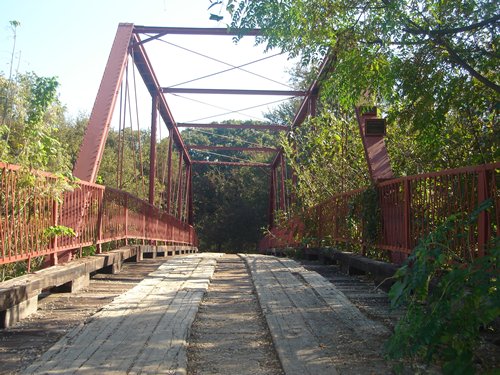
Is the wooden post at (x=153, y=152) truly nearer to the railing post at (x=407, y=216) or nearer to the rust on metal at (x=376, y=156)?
the rust on metal at (x=376, y=156)

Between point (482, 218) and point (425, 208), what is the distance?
138cm

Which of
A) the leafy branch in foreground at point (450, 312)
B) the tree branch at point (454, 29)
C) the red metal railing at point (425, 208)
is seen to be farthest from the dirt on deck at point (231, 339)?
the tree branch at point (454, 29)

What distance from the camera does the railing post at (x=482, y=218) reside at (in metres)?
3.87

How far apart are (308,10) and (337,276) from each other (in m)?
3.53

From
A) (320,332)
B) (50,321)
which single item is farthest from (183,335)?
(50,321)

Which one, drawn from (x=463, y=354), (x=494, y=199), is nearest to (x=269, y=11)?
(x=494, y=199)

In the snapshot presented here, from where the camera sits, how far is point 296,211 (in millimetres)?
16375

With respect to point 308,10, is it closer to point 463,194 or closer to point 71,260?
point 463,194

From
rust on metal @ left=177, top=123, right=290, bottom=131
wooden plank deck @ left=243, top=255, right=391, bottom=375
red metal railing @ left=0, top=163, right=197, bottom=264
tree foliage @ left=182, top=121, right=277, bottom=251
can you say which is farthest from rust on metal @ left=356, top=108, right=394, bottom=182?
tree foliage @ left=182, top=121, right=277, bottom=251

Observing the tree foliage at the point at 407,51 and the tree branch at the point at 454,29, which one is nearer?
the tree branch at the point at 454,29

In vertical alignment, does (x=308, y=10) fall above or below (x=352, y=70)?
above

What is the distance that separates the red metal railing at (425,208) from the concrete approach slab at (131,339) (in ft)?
5.75

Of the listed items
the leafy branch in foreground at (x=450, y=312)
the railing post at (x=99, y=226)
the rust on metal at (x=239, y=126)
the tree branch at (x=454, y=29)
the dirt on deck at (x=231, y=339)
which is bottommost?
the dirt on deck at (x=231, y=339)

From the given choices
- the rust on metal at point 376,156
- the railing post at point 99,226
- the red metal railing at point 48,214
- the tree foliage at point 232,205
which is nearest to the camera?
the red metal railing at point 48,214
